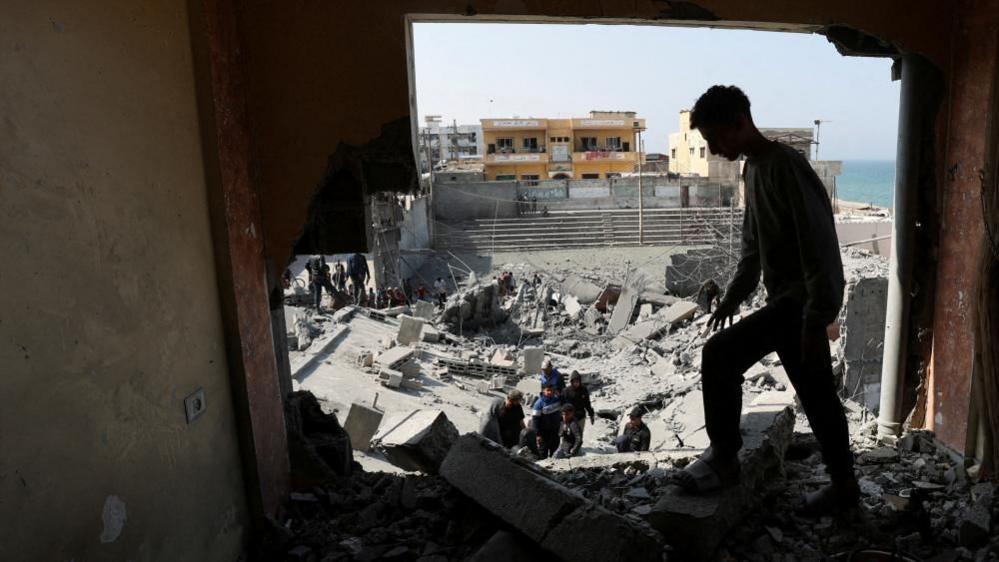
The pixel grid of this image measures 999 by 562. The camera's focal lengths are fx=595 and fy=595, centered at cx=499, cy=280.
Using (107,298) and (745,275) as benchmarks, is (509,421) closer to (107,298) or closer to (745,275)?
(745,275)

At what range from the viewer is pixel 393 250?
21125 mm

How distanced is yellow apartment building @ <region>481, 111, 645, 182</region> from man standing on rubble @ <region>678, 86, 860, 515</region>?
125 feet

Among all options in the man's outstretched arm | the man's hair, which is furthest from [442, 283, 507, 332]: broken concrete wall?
the man's hair

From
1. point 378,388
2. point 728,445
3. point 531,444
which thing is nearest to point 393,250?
point 378,388

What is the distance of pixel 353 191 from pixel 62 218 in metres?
1.58

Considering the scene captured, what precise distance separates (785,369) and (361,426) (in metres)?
5.60

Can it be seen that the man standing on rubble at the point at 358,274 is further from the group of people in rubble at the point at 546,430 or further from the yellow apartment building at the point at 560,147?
the yellow apartment building at the point at 560,147


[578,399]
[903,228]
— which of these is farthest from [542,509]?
[578,399]

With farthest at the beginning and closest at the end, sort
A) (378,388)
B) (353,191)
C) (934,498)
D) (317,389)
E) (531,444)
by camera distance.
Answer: (378,388) < (317,389) < (531,444) < (353,191) < (934,498)

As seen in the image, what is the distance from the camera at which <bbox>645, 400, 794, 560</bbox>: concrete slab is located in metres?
2.42

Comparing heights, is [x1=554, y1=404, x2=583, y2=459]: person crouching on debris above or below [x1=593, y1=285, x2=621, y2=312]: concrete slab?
above

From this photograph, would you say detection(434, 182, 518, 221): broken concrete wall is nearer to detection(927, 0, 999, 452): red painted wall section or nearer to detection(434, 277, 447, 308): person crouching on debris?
detection(434, 277, 447, 308): person crouching on debris

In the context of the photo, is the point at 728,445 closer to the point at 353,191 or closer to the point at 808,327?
the point at 808,327

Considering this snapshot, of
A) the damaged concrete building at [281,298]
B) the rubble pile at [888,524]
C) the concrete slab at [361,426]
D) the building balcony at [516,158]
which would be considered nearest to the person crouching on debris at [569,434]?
the concrete slab at [361,426]
